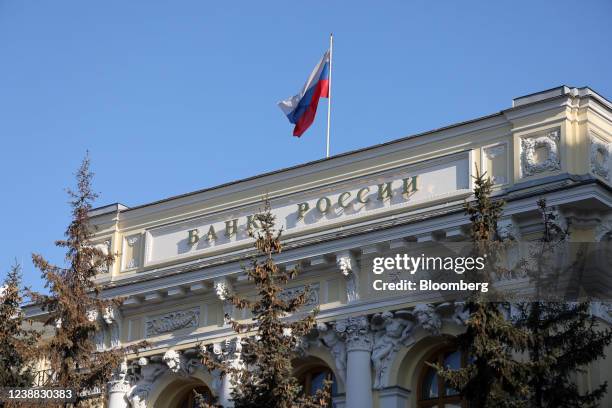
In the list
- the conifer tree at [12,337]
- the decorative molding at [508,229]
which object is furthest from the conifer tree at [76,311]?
the decorative molding at [508,229]

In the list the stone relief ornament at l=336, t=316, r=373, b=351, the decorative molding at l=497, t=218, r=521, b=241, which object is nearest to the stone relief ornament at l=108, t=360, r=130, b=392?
the stone relief ornament at l=336, t=316, r=373, b=351

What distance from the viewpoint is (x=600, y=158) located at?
31359 mm

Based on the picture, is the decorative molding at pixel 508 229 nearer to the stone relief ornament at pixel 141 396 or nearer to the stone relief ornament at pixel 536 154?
the stone relief ornament at pixel 536 154

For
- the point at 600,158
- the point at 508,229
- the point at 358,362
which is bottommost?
the point at 358,362

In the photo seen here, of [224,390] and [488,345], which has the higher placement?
[224,390]

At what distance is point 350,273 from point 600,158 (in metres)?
6.07

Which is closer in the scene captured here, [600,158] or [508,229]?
[508,229]

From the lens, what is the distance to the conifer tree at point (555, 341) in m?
25.9

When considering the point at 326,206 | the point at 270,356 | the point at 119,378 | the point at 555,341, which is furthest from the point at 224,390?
the point at 555,341

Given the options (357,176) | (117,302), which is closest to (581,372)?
(357,176)

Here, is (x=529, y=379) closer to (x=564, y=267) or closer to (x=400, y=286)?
(x=564, y=267)

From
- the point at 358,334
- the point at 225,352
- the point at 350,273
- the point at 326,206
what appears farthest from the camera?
the point at 225,352

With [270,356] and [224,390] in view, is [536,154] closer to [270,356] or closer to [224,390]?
[270,356]

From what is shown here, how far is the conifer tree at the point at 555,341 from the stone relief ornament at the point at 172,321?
34.4 feet
